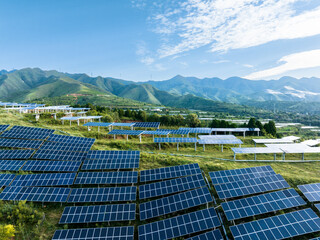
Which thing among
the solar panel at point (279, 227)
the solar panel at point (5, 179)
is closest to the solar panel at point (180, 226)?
the solar panel at point (279, 227)

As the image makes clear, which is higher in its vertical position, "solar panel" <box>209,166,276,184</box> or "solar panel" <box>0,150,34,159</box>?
"solar panel" <box>0,150,34,159</box>

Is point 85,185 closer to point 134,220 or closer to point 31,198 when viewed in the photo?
point 31,198

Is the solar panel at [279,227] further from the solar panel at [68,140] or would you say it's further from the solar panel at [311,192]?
the solar panel at [68,140]

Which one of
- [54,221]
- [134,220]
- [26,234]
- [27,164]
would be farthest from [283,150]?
[27,164]

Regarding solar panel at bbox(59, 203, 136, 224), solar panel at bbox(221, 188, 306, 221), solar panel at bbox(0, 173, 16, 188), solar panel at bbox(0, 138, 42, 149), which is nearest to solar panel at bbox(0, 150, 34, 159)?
solar panel at bbox(0, 138, 42, 149)

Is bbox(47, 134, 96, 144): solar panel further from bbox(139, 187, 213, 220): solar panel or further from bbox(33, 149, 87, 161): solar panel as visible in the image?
bbox(139, 187, 213, 220): solar panel

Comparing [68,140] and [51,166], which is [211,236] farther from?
[68,140]
